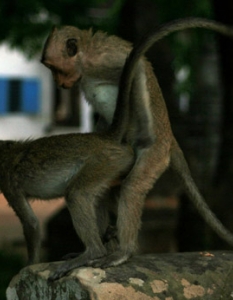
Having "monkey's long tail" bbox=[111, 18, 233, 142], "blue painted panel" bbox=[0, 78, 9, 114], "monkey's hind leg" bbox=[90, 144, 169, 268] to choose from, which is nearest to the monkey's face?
"monkey's long tail" bbox=[111, 18, 233, 142]

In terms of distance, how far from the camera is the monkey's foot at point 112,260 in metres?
5.75

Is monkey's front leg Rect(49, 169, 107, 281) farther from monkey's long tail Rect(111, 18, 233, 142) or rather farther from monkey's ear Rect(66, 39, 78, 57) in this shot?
monkey's ear Rect(66, 39, 78, 57)

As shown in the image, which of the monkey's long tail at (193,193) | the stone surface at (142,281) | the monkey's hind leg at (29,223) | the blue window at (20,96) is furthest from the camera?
the blue window at (20,96)

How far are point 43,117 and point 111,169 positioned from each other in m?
23.9

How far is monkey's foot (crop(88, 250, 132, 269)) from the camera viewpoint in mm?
5754

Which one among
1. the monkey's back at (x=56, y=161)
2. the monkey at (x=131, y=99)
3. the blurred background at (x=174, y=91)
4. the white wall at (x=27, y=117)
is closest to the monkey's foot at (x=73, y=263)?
the monkey at (x=131, y=99)

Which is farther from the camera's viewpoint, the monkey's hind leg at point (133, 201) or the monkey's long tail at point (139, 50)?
the monkey's hind leg at point (133, 201)

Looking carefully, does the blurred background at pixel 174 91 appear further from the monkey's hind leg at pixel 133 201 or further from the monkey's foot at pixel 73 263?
the monkey's foot at pixel 73 263

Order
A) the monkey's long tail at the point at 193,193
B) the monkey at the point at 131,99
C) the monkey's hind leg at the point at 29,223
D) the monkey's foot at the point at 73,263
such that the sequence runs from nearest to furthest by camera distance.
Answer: the monkey's foot at the point at 73,263 → the monkey at the point at 131,99 → the monkey's hind leg at the point at 29,223 → the monkey's long tail at the point at 193,193

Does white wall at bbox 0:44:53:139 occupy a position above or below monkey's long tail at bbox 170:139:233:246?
→ below

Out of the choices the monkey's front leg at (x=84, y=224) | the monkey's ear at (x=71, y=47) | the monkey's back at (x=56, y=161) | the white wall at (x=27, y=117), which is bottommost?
the white wall at (x=27, y=117)

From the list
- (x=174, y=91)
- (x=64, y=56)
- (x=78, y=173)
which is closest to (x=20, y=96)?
(x=174, y=91)

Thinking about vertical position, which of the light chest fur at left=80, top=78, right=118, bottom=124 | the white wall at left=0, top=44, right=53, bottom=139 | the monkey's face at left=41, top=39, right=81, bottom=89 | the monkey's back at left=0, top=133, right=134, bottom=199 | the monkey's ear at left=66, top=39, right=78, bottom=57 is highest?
the monkey's ear at left=66, top=39, right=78, bottom=57

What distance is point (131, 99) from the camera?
6.27 metres
